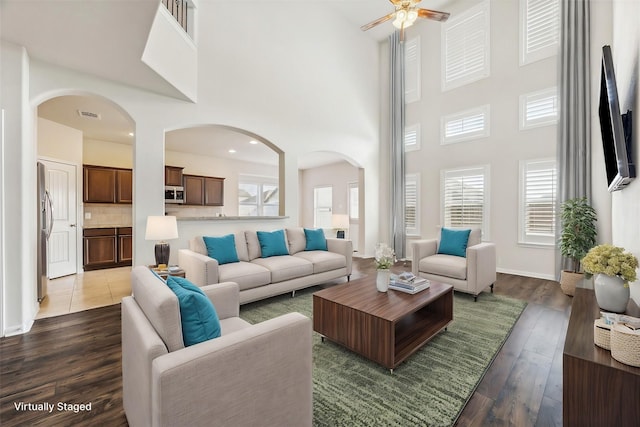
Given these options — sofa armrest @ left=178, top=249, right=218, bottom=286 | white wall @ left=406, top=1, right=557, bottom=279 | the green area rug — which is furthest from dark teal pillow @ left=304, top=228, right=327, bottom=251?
white wall @ left=406, top=1, right=557, bottom=279

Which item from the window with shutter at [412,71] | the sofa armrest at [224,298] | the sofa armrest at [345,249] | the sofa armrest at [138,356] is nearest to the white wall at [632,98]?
the sofa armrest at [224,298]

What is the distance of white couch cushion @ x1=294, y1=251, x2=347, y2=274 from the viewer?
151 inches

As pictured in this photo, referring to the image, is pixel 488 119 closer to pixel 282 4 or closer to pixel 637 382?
pixel 282 4

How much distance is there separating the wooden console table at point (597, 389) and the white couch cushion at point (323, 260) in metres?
2.85

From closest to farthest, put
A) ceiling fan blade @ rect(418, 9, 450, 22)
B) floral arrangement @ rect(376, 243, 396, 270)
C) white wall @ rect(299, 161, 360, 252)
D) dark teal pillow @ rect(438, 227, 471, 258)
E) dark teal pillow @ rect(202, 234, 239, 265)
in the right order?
1. floral arrangement @ rect(376, 243, 396, 270)
2. ceiling fan blade @ rect(418, 9, 450, 22)
3. dark teal pillow @ rect(202, 234, 239, 265)
4. dark teal pillow @ rect(438, 227, 471, 258)
5. white wall @ rect(299, 161, 360, 252)

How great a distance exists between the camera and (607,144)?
7.43 ft

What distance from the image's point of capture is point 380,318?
6.38 ft

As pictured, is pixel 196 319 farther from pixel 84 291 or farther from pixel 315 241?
pixel 84 291

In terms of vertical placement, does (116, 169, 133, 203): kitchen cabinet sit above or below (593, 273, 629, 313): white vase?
above

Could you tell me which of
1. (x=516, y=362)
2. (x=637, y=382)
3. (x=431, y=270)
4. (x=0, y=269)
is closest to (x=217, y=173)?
(x=0, y=269)

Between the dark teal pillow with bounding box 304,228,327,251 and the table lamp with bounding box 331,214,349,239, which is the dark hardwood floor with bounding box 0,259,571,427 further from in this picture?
the table lamp with bounding box 331,214,349,239

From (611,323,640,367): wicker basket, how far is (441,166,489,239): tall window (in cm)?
443

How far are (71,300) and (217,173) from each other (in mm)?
4816

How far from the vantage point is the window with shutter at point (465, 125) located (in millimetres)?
5148
